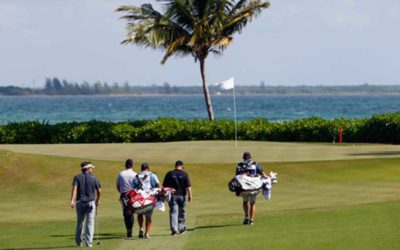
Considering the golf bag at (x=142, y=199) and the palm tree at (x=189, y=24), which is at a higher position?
the palm tree at (x=189, y=24)

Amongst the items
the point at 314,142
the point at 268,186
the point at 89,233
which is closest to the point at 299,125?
the point at 314,142

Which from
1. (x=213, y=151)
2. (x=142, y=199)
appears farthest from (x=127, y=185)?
(x=213, y=151)

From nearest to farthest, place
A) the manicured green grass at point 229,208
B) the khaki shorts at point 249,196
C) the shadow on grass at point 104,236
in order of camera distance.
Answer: the manicured green grass at point 229,208
the shadow on grass at point 104,236
the khaki shorts at point 249,196

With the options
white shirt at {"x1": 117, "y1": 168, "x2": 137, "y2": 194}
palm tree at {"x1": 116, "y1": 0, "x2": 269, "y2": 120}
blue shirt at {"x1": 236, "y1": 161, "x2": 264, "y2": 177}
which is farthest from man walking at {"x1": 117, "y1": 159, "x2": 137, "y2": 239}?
palm tree at {"x1": 116, "y1": 0, "x2": 269, "y2": 120}

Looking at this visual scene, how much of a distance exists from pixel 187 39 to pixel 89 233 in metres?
34.8

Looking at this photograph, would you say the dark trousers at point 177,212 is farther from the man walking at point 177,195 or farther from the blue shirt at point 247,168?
the blue shirt at point 247,168

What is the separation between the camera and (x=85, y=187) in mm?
24312

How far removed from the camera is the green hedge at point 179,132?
50.8 metres

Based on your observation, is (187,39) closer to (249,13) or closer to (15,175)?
(249,13)

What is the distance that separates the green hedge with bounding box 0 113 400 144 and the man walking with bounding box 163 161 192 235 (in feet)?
81.8

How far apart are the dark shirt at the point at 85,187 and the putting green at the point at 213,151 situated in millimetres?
→ 16489

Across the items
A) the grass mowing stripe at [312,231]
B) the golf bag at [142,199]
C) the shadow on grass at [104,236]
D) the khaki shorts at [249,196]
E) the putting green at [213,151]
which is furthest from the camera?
the putting green at [213,151]

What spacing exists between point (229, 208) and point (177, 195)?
553 centimetres

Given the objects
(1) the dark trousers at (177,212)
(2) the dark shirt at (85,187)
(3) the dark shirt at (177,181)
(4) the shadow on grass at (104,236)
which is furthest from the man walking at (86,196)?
(1) the dark trousers at (177,212)
